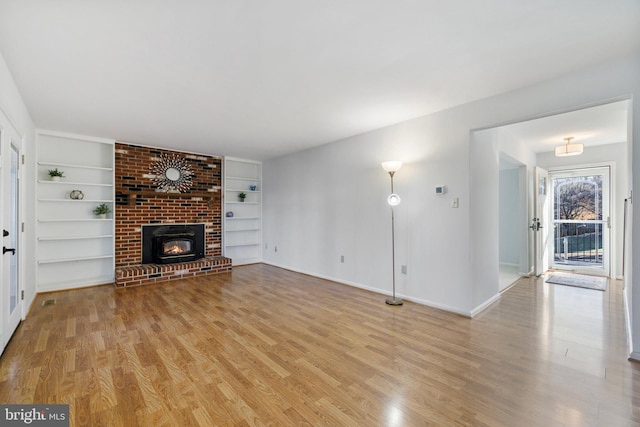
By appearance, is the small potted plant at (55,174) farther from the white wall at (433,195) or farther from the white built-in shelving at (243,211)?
the white wall at (433,195)

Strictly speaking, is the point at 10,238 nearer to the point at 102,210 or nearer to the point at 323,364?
the point at 102,210

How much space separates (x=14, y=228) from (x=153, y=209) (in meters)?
2.48

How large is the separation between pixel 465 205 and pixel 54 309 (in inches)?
209

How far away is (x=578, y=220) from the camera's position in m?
5.93

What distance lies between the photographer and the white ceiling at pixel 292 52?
1.82 m

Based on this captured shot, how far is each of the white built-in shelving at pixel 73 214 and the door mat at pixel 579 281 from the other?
7925mm

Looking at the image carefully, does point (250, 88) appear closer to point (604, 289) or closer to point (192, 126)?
point (192, 126)

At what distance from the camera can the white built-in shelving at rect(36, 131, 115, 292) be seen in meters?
4.55

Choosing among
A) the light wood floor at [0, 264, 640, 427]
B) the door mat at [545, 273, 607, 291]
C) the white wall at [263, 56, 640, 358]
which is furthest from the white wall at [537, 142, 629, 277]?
the white wall at [263, 56, 640, 358]

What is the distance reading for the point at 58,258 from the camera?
4629 mm

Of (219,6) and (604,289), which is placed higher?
(219,6)

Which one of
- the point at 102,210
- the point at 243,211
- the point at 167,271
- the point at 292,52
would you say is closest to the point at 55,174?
the point at 102,210

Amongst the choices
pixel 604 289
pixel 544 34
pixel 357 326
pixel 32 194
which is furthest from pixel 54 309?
pixel 604 289

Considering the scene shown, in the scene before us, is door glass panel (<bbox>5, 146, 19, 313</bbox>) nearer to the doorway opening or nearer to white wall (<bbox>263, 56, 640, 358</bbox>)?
white wall (<bbox>263, 56, 640, 358</bbox>)
